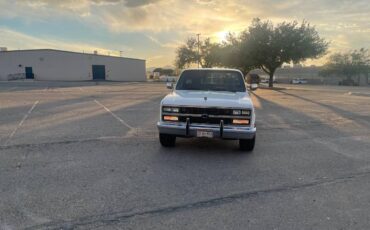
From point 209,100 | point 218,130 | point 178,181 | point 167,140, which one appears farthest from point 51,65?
point 178,181

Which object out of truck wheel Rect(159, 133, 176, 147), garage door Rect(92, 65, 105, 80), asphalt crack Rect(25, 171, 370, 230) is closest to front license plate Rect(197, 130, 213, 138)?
truck wheel Rect(159, 133, 176, 147)

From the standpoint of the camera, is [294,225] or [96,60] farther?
[96,60]

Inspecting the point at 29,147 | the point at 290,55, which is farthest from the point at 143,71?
the point at 29,147

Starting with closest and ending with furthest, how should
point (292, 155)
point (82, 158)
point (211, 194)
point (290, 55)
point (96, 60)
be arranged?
1. point (211, 194)
2. point (82, 158)
3. point (292, 155)
4. point (290, 55)
5. point (96, 60)

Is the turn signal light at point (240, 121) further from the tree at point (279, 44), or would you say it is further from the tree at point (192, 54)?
the tree at point (192, 54)

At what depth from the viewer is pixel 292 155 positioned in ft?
23.9

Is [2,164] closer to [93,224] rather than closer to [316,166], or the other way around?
[93,224]

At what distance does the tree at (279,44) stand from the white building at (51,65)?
1296 inches

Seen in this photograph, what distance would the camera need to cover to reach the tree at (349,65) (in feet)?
228

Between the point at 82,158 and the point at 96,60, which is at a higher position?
the point at 96,60

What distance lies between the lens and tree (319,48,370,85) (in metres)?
69.5

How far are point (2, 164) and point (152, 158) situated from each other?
107 inches

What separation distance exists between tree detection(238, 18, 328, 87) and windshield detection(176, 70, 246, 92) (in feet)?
107

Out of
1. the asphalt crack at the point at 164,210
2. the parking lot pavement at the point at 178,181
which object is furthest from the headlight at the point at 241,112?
the asphalt crack at the point at 164,210
